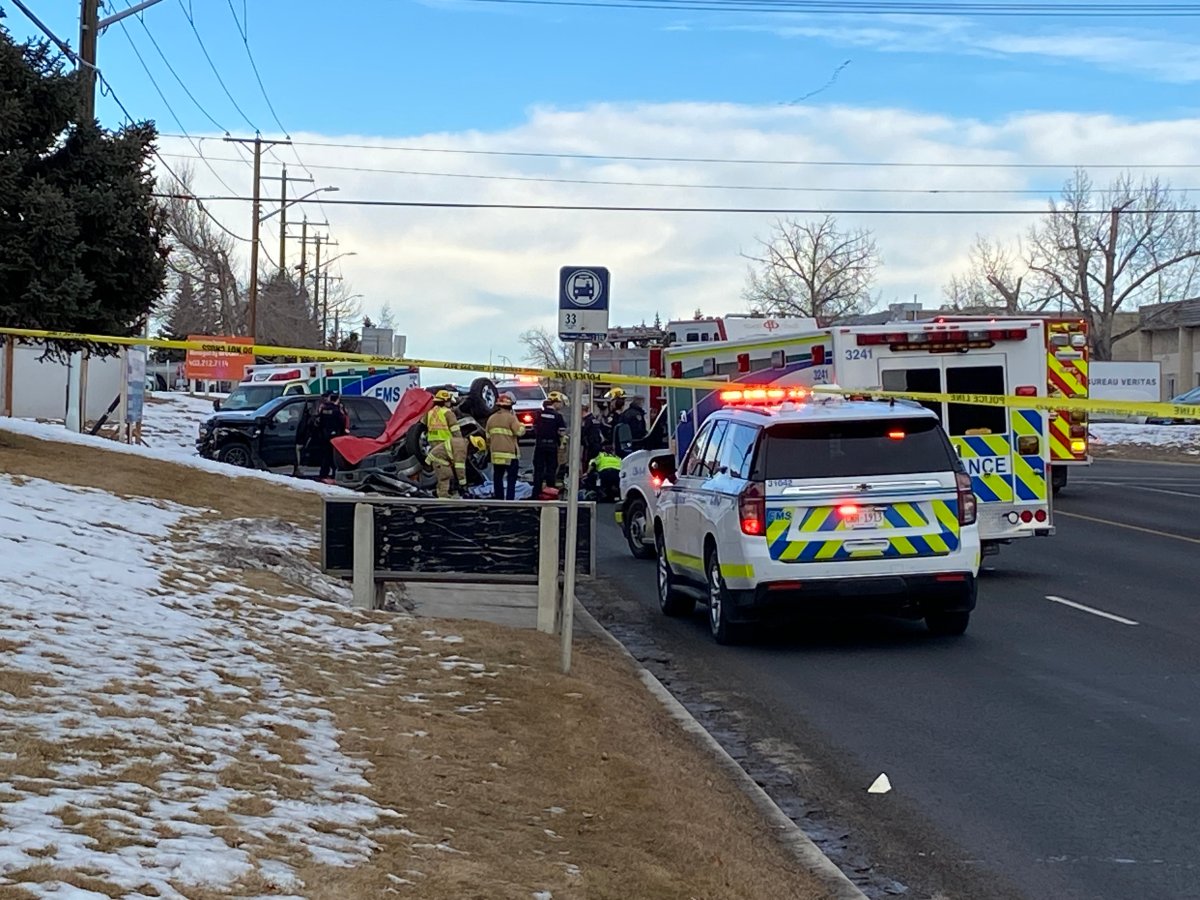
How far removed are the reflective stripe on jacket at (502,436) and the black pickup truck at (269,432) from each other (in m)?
7.85

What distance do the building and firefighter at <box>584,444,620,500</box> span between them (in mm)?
56301

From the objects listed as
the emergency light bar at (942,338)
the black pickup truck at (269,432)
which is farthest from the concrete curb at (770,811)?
the black pickup truck at (269,432)

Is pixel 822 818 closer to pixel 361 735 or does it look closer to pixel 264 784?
pixel 361 735

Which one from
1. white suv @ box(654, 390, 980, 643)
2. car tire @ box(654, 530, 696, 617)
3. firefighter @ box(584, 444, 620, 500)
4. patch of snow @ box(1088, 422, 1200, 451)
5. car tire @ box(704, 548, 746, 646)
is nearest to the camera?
white suv @ box(654, 390, 980, 643)

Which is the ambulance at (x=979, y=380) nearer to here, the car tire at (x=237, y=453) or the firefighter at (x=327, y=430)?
the firefighter at (x=327, y=430)

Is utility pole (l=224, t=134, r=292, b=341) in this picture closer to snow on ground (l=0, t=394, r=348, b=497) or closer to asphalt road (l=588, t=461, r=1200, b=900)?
snow on ground (l=0, t=394, r=348, b=497)

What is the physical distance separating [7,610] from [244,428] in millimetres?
22504

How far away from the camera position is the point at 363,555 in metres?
11.4

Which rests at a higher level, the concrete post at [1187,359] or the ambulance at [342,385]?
the concrete post at [1187,359]

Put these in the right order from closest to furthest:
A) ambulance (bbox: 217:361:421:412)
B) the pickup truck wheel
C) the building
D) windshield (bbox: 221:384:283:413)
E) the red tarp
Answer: the pickup truck wheel
the red tarp
windshield (bbox: 221:384:283:413)
ambulance (bbox: 217:361:421:412)
the building

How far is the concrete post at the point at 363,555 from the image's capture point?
11.4m

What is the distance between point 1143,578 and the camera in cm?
1605


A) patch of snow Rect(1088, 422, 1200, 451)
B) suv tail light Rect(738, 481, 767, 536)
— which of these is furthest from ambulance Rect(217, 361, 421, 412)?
suv tail light Rect(738, 481, 767, 536)

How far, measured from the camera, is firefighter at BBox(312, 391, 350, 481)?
93.5 ft
